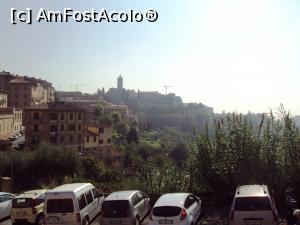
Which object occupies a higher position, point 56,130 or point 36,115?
point 36,115

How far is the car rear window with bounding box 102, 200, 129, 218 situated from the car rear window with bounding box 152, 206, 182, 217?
1249mm

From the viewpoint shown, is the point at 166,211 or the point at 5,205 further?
the point at 5,205

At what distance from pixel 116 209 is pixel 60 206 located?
1983mm

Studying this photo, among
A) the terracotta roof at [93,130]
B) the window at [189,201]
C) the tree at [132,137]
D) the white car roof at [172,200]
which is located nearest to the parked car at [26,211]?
the white car roof at [172,200]

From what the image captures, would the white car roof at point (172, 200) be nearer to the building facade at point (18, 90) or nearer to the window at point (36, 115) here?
the window at point (36, 115)

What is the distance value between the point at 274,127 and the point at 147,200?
243 inches

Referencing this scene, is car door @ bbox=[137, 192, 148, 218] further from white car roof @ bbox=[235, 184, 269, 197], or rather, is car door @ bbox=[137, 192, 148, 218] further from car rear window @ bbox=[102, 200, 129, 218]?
white car roof @ bbox=[235, 184, 269, 197]

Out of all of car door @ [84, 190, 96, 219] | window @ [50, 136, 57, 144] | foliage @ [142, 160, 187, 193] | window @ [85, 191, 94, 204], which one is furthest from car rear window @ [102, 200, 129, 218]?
window @ [50, 136, 57, 144]

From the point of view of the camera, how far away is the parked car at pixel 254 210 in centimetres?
1350

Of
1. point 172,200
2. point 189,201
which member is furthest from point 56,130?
point 172,200

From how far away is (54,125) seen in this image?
85438 millimetres

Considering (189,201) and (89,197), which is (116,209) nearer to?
(89,197)

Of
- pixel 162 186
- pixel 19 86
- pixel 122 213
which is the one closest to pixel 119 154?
pixel 19 86

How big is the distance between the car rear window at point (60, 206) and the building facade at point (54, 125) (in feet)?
215
